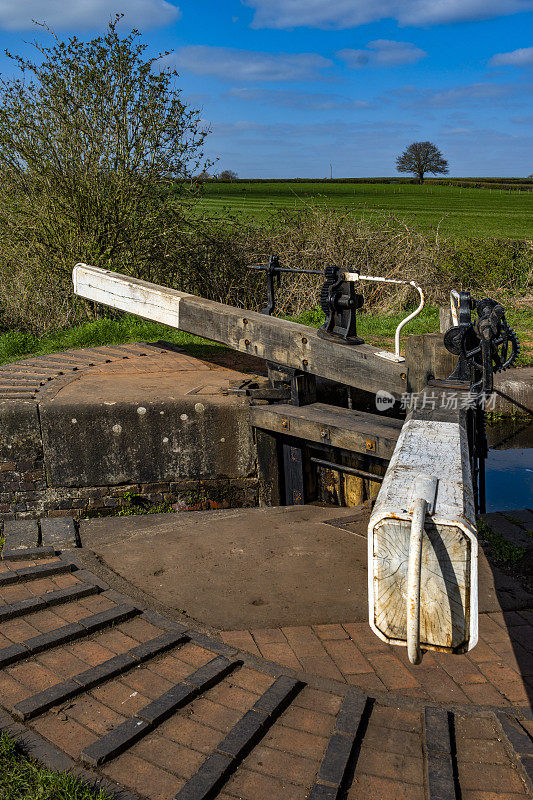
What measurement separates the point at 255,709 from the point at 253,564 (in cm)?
144


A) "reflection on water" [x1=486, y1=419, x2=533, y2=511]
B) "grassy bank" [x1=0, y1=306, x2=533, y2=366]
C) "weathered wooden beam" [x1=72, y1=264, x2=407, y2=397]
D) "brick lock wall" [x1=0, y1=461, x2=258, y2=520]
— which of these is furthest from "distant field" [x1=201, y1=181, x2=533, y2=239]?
"brick lock wall" [x1=0, y1=461, x2=258, y2=520]

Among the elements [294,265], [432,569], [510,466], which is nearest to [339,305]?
[510,466]

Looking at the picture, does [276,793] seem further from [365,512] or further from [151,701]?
[365,512]

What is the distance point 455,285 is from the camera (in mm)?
13266

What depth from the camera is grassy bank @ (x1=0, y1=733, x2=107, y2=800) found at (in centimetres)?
223

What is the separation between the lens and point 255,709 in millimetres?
2684

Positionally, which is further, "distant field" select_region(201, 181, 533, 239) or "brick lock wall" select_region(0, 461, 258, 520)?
"distant field" select_region(201, 181, 533, 239)

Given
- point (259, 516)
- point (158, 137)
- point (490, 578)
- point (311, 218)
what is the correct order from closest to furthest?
point (490, 578) < point (259, 516) < point (158, 137) < point (311, 218)

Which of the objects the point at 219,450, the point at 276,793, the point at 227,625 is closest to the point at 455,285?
the point at 219,450

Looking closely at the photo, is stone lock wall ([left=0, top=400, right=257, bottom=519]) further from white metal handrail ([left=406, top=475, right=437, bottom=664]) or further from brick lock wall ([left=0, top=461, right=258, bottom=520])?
white metal handrail ([left=406, top=475, right=437, bottom=664])

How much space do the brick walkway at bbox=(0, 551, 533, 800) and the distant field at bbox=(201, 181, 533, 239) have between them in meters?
14.5

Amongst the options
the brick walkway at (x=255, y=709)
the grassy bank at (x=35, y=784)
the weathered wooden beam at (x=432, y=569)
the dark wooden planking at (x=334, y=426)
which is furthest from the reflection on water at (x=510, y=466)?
the weathered wooden beam at (x=432, y=569)

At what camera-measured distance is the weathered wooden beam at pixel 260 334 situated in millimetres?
4941

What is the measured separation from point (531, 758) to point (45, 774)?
167 centimetres
